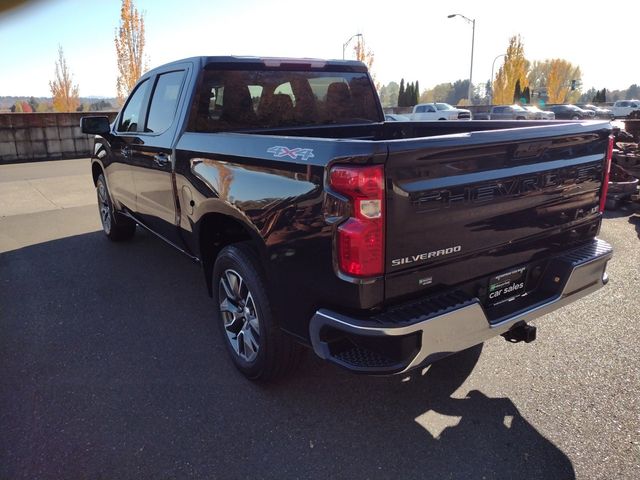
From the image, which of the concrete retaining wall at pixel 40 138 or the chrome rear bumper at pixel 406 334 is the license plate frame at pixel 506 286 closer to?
the chrome rear bumper at pixel 406 334

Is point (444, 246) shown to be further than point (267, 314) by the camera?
No

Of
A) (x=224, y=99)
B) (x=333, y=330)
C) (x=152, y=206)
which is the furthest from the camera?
(x=152, y=206)

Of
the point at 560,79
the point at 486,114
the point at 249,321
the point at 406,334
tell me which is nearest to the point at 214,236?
the point at 249,321

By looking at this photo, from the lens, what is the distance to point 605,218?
7121mm

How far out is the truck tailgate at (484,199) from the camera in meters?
2.20

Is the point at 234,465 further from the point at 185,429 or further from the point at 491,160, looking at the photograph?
the point at 491,160

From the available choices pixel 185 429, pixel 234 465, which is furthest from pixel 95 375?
Answer: pixel 234 465

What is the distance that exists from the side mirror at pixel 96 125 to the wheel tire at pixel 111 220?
32.2 inches

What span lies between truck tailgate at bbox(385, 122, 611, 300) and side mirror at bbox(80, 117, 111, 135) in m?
4.20

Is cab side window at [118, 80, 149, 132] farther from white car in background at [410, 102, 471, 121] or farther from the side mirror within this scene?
white car in background at [410, 102, 471, 121]

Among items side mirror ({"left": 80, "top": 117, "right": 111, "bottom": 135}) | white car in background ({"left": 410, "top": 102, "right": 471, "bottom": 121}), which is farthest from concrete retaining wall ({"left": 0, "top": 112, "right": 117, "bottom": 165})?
white car in background ({"left": 410, "top": 102, "right": 471, "bottom": 121})

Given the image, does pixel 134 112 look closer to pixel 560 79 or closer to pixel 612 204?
pixel 612 204

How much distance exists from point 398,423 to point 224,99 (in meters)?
2.65

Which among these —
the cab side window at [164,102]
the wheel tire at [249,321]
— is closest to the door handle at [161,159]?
the cab side window at [164,102]
